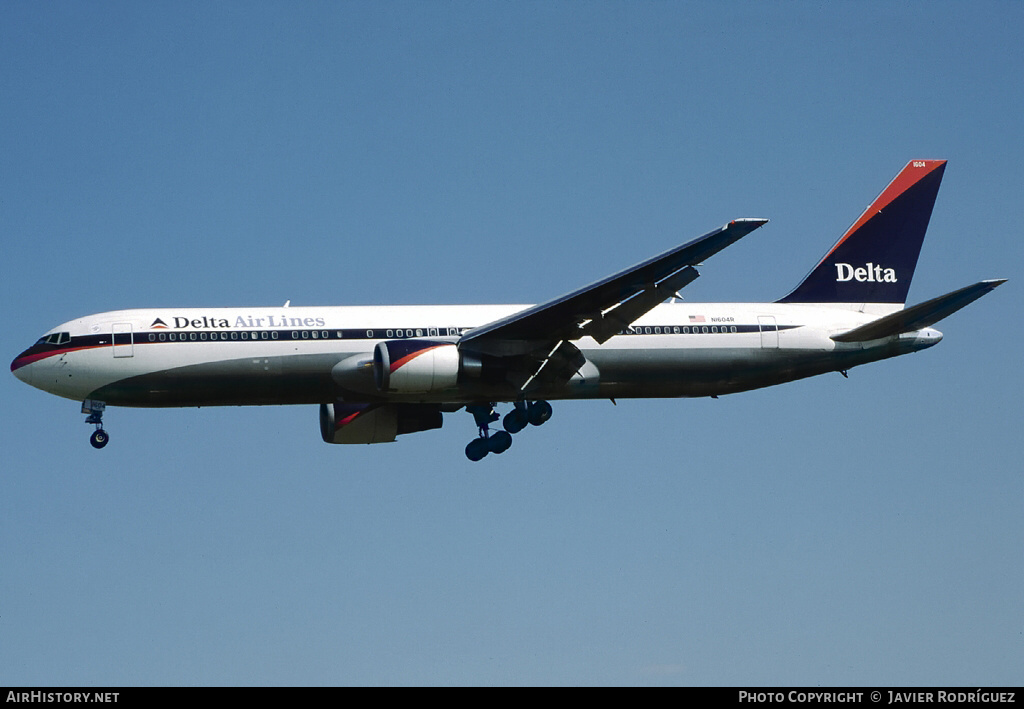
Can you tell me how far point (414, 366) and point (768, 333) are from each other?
40.5 ft

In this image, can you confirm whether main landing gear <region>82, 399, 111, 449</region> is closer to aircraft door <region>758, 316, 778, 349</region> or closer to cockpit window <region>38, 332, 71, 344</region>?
cockpit window <region>38, 332, 71, 344</region>

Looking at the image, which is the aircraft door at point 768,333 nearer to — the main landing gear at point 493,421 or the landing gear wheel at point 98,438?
the main landing gear at point 493,421

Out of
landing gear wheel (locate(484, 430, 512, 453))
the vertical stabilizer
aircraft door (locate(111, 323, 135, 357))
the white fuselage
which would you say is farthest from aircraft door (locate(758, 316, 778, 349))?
aircraft door (locate(111, 323, 135, 357))

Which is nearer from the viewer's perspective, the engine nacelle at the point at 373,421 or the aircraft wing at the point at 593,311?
the aircraft wing at the point at 593,311

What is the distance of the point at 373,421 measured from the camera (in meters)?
44.7

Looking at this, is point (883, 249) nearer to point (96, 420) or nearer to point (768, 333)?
point (768, 333)

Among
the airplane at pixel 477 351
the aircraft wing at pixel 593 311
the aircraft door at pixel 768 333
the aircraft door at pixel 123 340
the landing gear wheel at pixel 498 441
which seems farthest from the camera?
the landing gear wheel at pixel 498 441

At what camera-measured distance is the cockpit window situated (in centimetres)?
3984

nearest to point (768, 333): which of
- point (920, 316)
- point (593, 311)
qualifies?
point (920, 316)

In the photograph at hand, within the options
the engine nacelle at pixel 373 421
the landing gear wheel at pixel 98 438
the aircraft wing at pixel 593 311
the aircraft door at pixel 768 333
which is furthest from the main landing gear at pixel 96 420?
the aircraft door at pixel 768 333

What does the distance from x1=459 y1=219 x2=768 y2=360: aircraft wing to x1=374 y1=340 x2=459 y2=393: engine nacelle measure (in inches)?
41.6

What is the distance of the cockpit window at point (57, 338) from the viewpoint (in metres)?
39.8

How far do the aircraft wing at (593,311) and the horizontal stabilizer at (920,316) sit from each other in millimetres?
8543
